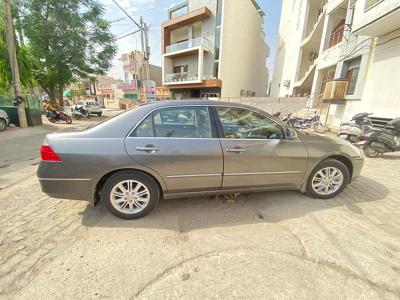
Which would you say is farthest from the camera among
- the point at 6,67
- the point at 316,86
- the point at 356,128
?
the point at 316,86

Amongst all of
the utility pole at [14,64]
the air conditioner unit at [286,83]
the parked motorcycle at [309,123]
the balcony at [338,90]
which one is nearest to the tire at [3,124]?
the utility pole at [14,64]

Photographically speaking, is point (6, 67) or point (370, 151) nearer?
point (370, 151)

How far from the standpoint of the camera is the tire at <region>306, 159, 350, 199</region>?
305cm

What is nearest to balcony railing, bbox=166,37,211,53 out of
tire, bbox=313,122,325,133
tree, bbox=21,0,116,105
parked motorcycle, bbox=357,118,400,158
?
tree, bbox=21,0,116,105

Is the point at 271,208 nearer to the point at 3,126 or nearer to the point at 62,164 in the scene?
the point at 62,164

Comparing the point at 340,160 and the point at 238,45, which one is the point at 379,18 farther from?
the point at 238,45

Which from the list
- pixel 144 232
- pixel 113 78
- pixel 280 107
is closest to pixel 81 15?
pixel 280 107

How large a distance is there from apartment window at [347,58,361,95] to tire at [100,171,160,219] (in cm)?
1025

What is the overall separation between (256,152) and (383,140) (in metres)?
5.15

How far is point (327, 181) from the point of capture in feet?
10.3

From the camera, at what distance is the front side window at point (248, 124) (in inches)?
108

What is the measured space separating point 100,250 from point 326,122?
1200 centimetres

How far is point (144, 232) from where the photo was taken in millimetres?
2377

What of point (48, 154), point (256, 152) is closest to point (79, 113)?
point (48, 154)
